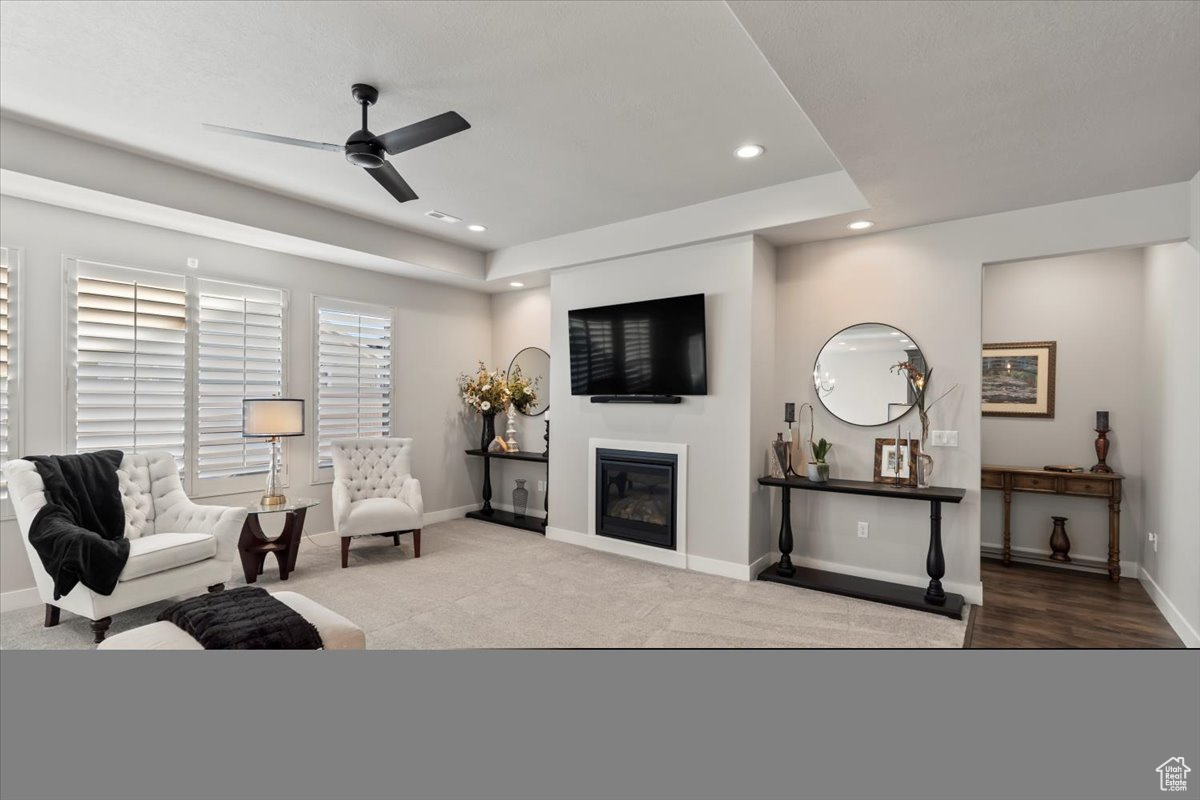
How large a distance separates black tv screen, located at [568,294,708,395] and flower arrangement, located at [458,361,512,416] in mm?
1123

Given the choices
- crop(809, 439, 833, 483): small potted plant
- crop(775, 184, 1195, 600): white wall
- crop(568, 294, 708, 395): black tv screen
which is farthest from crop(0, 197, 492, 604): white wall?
crop(809, 439, 833, 483): small potted plant

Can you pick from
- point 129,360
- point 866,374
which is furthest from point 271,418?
point 866,374

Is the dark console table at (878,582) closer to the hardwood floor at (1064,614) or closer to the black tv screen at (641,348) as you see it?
the hardwood floor at (1064,614)

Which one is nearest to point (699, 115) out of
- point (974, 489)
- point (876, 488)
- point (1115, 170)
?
point (1115, 170)

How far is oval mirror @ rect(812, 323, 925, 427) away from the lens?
384 centimetres

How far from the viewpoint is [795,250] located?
4.25 m

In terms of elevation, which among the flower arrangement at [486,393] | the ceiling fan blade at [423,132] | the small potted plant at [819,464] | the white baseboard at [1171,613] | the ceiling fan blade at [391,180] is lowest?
the white baseboard at [1171,613]

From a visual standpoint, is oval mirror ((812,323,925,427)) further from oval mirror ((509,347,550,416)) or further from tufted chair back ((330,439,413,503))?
tufted chair back ((330,439,413,503))

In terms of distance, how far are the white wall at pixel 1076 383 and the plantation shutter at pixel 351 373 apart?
483 centimetres

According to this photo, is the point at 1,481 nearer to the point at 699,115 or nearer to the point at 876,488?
the point at 699,115

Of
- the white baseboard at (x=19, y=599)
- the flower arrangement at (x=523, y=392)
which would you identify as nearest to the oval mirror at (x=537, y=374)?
the flower arrangement at (x=523, y=392)

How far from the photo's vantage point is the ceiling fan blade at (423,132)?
7.99ft

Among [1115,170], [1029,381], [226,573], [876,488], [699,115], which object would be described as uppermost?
[699,115]

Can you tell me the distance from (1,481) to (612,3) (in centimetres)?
413
